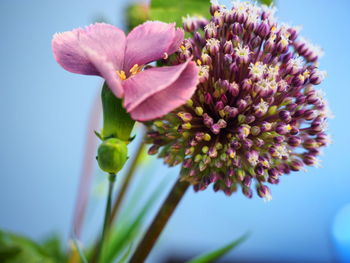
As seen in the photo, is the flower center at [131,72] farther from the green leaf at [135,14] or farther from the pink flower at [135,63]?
the green leaf at [135,14]

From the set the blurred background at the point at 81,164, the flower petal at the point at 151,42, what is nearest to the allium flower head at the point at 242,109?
the flower petal at the point at 151,42

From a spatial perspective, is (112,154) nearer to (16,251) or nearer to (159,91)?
(159,91)

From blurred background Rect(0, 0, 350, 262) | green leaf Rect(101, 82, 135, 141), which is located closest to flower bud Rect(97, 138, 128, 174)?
green leaf Rect(101, 82, 135, 141)

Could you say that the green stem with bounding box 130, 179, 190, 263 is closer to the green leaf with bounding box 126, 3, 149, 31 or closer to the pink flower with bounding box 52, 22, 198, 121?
the pink flower with bounding box 52, 22, 198, 121

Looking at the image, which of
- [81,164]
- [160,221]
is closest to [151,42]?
[160,221]

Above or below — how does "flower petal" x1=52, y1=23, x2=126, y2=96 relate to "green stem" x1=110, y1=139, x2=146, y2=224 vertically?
above

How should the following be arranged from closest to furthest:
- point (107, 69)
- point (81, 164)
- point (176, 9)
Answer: point (107, 69) → point (176, 9) → point (81, 164)

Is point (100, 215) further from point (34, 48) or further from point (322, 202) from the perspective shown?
point (322, 202)
